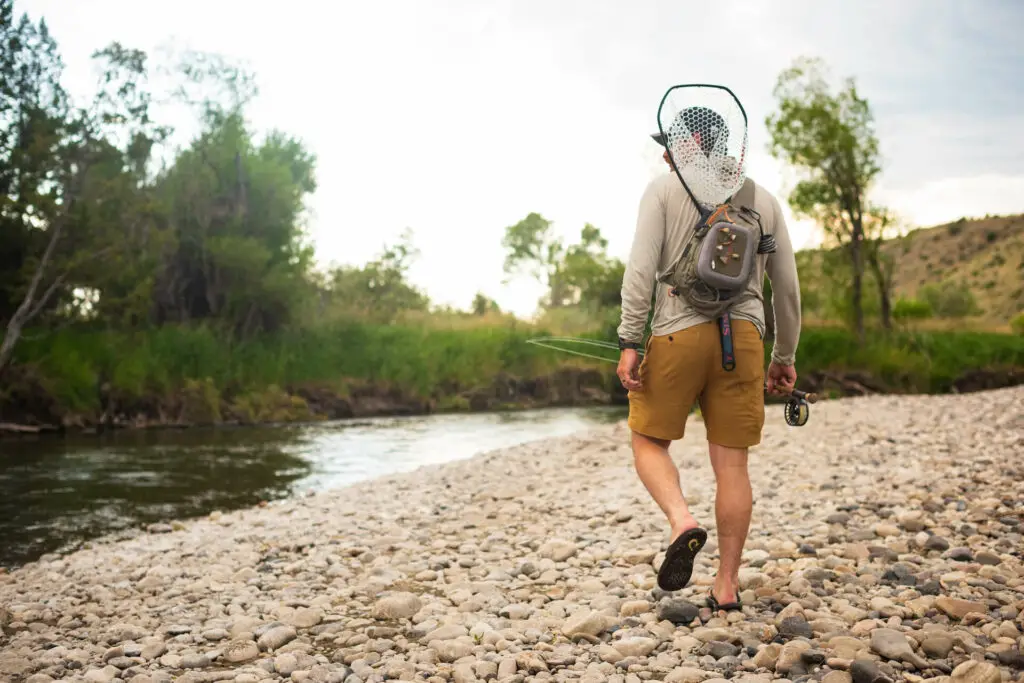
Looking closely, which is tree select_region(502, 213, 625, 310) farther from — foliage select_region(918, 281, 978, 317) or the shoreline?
foliage select_region(918, 281, 978, 317)

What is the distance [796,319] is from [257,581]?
3.50 meters

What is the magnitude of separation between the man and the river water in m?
5.88

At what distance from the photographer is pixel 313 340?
23234 mm

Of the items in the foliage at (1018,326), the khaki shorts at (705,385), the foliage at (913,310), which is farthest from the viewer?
the foliage at (913,310)

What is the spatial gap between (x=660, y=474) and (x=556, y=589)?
112cm

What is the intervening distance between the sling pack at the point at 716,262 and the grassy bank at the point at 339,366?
52.6 ft

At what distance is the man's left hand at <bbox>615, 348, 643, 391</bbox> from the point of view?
357 cm

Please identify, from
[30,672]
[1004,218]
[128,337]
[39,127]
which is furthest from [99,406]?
[1004,218]

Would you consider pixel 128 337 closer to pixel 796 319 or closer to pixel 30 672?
pixel 30 672

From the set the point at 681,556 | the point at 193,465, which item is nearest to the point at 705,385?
the point at 681,556

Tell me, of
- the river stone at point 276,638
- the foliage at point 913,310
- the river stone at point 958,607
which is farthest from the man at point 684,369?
the foliage at point 913,310

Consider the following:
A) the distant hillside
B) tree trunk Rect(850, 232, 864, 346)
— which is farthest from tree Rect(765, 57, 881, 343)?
the distant hillside

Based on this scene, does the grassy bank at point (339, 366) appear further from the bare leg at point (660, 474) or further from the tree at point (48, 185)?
the bare leg at point (660, 474)

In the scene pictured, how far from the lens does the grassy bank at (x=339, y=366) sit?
59.5 feet
